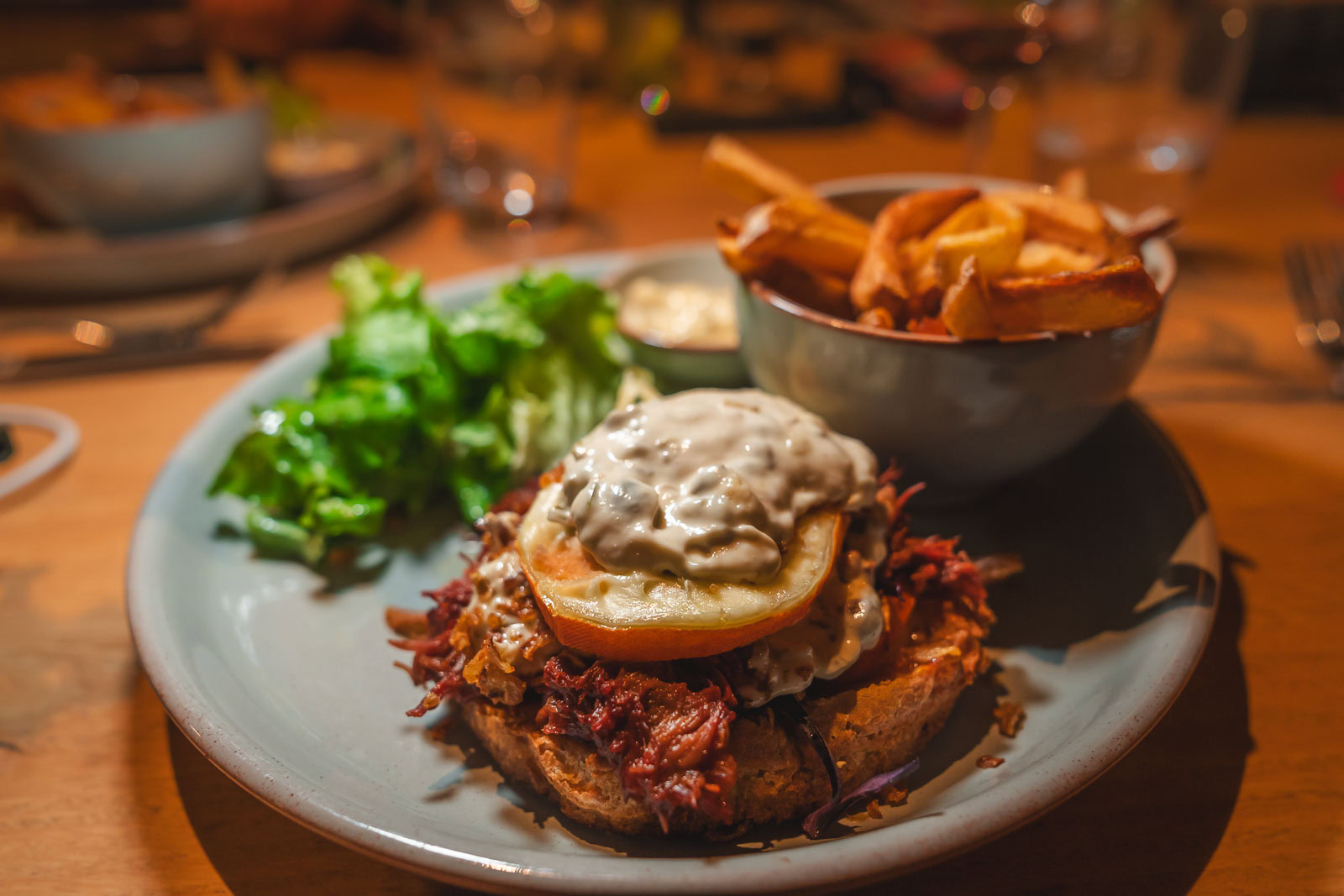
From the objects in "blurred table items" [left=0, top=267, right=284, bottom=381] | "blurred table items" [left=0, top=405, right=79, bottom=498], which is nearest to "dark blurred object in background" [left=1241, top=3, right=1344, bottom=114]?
"blurred table items" [left=0, top=267, right=284, bottom=381]

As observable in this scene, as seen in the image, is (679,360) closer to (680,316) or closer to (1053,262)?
(680,316)

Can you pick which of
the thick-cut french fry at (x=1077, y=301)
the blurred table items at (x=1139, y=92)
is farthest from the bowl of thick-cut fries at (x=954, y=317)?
the blurred table items at (x=1139, y=92)

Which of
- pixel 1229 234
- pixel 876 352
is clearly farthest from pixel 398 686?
pixel 1229 234

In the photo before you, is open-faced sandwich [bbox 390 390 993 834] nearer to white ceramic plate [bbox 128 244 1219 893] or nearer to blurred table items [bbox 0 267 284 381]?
white ceramic plate [bbox 128 244 1219 893]

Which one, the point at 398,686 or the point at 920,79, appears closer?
the point at 398,686

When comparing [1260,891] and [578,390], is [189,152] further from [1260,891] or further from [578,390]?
[1260,891]

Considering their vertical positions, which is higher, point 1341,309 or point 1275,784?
point 1341,309
